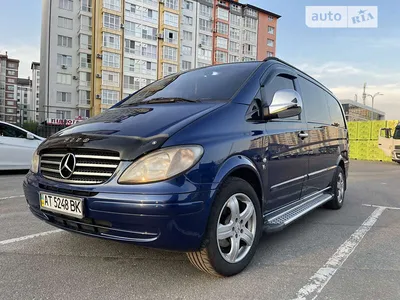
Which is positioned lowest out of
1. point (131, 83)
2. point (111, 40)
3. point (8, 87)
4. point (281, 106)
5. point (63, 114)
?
point (281, 106)

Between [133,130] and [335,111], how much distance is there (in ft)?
13.0

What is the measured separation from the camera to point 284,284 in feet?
8.29

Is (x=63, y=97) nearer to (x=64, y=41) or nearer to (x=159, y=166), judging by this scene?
(x=64, y=41)

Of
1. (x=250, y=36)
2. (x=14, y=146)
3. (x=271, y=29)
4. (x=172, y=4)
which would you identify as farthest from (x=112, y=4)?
(x=14, y=146)

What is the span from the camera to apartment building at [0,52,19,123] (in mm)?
97094

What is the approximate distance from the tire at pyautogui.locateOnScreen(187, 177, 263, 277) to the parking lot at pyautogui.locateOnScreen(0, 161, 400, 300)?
0.40 ft

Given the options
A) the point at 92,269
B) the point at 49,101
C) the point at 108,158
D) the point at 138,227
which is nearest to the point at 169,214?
the point at 138,227

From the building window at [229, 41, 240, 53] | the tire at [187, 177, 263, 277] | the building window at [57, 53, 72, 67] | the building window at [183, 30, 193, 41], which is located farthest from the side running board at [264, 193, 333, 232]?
the building window at [229, 41, 240, 53]

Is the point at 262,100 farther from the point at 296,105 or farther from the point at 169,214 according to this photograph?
the point at 169,214

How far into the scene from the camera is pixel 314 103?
4.45 metres

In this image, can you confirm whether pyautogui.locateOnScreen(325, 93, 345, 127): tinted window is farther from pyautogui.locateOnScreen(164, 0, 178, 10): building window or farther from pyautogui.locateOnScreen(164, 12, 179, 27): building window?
pyautogui.locateOnScreen(164, 0, 178, 10): building window

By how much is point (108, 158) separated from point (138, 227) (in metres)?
0.51

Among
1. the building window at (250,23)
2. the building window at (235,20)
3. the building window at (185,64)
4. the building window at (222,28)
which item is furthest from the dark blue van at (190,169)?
the building window at (250,23)

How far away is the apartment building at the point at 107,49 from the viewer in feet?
138
